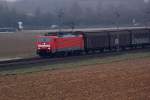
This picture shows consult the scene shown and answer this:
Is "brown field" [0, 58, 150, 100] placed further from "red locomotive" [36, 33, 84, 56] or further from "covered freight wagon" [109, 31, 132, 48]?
"covered freight wagon" [109, 31, 132, 48]

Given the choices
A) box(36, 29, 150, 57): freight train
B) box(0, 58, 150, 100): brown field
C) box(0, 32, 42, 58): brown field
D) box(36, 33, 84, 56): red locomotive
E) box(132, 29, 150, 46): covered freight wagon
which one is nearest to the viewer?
box(0, 58, 150, 100): brown field

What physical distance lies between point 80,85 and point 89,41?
24.9m

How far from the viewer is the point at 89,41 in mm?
47750

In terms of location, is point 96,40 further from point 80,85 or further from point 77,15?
point 77,15

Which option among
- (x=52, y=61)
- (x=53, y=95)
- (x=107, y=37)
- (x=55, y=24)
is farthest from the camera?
(x=55, y=24)

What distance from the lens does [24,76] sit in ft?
87.4

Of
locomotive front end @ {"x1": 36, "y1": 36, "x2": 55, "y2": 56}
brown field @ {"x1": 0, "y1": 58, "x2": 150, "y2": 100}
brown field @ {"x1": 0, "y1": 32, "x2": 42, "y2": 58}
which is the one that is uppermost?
locomotive front end @ {"x1": 36, "y1": 36, "x2": 55, "y2": 56}

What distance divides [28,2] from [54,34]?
79211 mm

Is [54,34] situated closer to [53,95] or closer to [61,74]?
[61,74]

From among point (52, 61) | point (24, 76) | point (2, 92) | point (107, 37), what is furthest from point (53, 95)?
point (107, 37)

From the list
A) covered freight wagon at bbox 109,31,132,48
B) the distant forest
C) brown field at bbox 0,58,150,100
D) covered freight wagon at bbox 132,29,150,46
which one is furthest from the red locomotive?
the distant forest

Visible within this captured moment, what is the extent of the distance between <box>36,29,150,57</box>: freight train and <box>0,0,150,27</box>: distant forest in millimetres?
40024

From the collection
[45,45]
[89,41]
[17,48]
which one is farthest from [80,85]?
[17,48]

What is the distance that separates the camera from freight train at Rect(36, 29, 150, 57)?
43.1m
